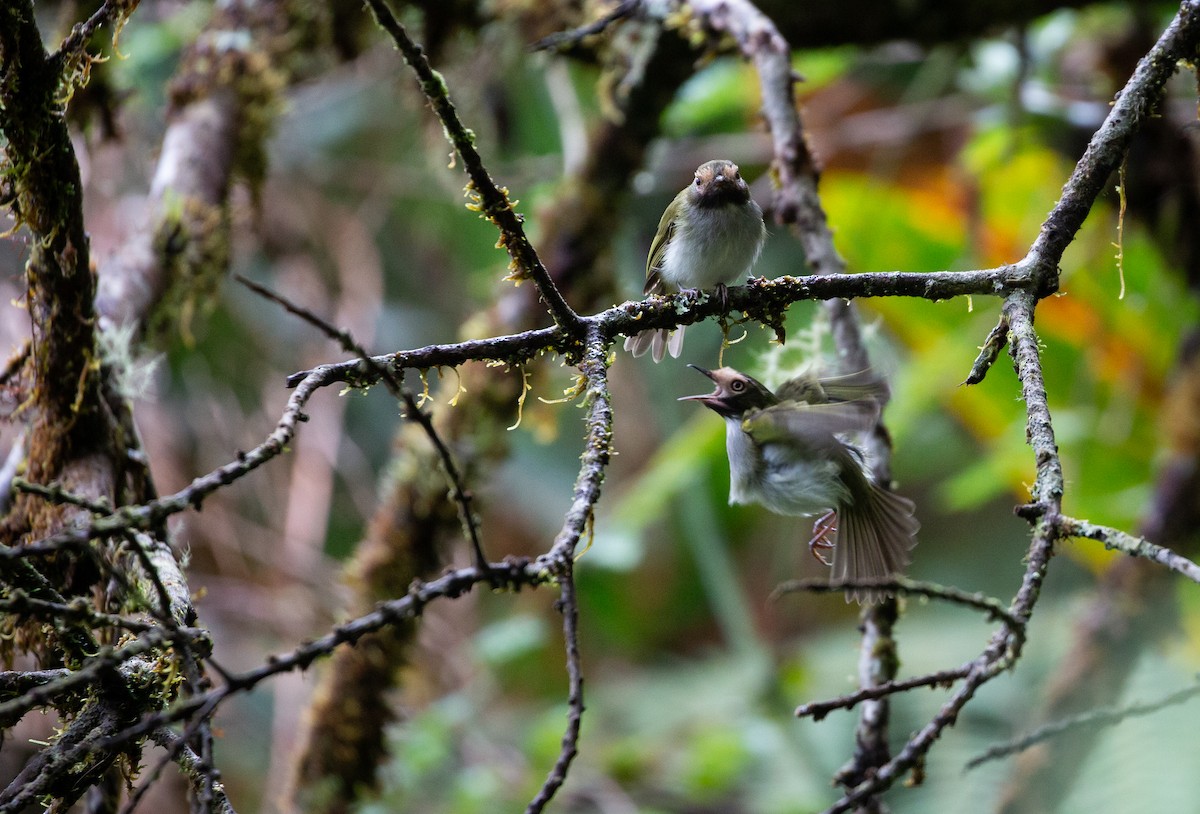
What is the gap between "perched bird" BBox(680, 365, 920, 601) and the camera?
2.14 m

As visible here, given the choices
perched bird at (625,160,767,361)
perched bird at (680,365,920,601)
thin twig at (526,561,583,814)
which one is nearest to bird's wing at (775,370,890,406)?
perched bird at (680,365,920,601)

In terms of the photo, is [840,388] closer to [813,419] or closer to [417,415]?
[813,419]

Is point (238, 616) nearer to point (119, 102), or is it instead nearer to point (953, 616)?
point (119, 102)

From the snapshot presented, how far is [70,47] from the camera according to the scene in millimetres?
1758

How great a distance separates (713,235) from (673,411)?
A: 327cm

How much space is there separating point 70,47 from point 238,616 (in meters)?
5.01

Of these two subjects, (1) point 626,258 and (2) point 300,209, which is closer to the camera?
(1) point 626,258

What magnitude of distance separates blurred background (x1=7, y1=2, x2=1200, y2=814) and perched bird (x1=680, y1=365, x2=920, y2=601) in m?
0.65

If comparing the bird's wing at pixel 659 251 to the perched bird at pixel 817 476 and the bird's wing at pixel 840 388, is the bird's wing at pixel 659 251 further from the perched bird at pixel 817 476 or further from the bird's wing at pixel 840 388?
the bird's wing at pixel 840 388

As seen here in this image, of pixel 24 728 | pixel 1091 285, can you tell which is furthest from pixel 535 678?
pixel 1091 285

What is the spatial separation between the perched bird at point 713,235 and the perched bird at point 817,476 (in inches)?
13.6

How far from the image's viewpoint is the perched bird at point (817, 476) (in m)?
2.14

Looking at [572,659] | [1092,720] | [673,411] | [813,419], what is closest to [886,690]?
[572,659]

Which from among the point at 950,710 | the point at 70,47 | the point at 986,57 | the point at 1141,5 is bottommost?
the point at 950,710
